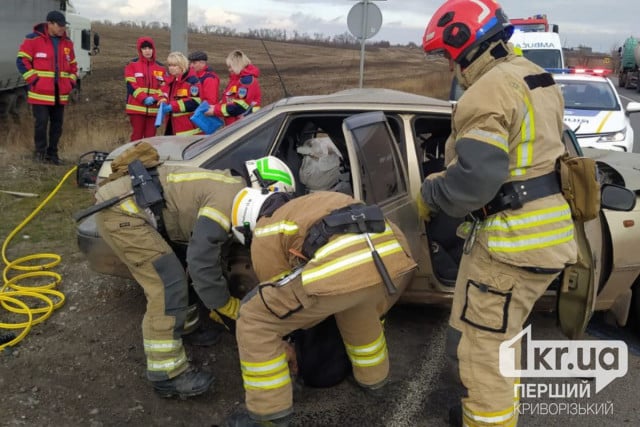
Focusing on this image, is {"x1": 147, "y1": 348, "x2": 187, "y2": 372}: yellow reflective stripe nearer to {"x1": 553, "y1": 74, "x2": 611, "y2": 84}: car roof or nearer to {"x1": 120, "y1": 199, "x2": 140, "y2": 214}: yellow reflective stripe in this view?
{"x1": 120, "y1": 199, "x2": 140, "y2": 214}: yellow reflective stripe

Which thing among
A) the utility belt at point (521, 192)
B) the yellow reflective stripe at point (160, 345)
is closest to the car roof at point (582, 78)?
A: the utility belt at point (521, 192)

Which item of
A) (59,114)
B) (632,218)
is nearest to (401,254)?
(632,218)

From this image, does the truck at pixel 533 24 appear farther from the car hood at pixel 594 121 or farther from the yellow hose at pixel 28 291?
the yellow hose at pixel 28 291

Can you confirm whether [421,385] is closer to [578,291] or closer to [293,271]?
[578,291]

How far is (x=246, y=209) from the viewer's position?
2551 mm

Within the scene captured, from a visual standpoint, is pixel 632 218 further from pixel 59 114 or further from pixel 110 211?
pixel 59 114

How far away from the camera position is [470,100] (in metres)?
2.16

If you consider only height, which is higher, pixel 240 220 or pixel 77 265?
pixel 240 220

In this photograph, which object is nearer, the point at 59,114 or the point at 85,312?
the point at 85,312

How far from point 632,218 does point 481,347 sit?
1.49 metres

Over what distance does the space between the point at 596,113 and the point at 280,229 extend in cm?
666

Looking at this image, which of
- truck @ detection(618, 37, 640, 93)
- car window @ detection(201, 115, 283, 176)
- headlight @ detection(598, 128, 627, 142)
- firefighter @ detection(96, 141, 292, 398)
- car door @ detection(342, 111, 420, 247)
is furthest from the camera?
truck @ detection(618, 37, 640, 93)

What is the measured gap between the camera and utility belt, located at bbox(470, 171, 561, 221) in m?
2.26

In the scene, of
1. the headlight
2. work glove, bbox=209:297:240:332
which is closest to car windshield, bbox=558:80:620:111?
the headlight
